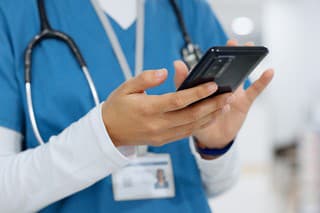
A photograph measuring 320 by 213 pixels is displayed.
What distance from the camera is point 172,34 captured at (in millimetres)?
897

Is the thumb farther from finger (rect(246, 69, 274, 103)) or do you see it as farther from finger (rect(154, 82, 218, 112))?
finger (rect(246, 69, 274, 103))

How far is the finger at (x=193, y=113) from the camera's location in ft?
1.96

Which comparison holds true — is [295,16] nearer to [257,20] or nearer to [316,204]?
[257,20]

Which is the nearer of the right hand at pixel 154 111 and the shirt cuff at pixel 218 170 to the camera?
the right hand at pixel 154 111

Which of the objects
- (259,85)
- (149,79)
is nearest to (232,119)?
(259,85)

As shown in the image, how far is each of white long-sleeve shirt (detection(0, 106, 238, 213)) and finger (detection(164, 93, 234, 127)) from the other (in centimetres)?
9

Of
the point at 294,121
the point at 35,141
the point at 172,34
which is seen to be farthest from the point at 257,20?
the point at 35,141

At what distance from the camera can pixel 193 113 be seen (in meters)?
0.60

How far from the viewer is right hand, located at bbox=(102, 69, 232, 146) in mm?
561

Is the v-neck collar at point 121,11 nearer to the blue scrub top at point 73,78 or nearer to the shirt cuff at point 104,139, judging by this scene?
the blue scrub top at point 73,78

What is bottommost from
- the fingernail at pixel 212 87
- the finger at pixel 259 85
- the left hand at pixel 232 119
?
the left hand at pixel 232 119

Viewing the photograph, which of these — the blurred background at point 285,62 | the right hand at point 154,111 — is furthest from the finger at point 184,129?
the blurred background at point 285,62

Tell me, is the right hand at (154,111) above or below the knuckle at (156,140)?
above

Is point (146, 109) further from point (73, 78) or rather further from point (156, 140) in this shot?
point (73, 78)
